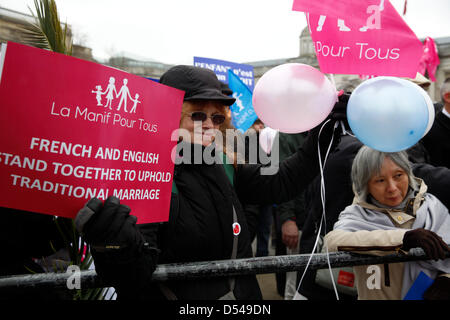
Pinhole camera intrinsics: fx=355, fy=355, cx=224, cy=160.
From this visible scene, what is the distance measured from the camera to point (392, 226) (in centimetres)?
179

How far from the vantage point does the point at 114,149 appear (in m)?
1.26

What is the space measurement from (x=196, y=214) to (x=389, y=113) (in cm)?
85

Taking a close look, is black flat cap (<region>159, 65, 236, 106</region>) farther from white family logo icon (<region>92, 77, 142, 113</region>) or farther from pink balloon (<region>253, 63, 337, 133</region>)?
white family logo icon (<region>92, 77, 142, 113</region>)

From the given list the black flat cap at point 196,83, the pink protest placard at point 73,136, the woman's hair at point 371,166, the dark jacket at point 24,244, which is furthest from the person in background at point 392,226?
the dark jacket at point 24,244

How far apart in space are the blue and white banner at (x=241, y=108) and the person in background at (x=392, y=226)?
1867 mm

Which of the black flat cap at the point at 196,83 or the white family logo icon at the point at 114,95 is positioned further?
the black flat cap at the point at 196,83

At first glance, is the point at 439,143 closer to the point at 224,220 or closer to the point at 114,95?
the point at 224,220

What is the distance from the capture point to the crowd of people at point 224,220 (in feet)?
3.83

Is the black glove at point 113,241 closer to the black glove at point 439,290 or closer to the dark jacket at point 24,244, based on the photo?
the dark jacket at point 24,244

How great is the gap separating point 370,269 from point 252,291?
0.64 metres

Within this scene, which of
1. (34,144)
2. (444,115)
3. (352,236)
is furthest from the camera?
(444,115)

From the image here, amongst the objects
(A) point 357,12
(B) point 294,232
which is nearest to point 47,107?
(A) point 357,12

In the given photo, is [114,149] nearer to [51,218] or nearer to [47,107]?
[47,107]

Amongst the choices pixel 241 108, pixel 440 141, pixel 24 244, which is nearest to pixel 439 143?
pixel 440 141
